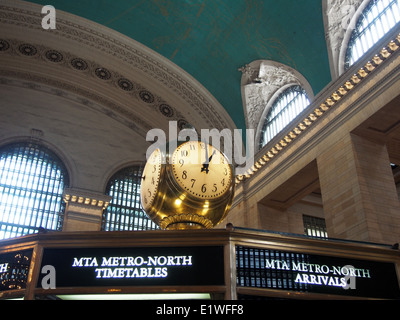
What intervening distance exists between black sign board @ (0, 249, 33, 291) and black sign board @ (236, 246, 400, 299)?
0.77 meters

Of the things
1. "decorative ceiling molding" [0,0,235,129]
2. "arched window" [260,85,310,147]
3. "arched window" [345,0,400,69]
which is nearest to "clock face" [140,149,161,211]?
"arched window" [345,0,400,69]

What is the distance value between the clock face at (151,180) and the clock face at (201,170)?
0.30 ft

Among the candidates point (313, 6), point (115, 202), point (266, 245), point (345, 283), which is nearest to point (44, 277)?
point (266, 245)

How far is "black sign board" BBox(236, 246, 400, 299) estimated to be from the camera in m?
1.69

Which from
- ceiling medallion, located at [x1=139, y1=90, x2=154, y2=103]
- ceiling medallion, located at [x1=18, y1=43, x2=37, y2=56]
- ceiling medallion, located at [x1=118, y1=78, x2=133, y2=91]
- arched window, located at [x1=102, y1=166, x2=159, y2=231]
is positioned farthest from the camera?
arched window, located at [x1=102, y1=166, x2=159, y2=231]

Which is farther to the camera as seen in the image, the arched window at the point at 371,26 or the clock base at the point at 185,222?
the arched window at the point at 371,26

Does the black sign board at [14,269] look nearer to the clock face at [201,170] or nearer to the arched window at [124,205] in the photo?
the clock face at [201,170]

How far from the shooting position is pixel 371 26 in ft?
30.7

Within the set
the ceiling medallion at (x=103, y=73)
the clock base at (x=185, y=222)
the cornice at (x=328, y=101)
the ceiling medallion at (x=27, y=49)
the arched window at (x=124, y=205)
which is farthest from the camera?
the arched window at (x=124, y=205)

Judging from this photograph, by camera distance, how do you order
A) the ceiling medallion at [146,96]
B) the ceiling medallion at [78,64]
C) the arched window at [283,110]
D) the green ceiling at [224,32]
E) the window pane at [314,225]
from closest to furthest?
the green ceiling at [224,32] → the arched window at [283,110] → the window pane at [314,225] → the ceiling medallion at [78,64] → the ceiling medallion at [146,96]

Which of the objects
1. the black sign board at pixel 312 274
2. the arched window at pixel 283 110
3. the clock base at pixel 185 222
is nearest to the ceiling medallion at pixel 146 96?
the arched window at pixel 283 110

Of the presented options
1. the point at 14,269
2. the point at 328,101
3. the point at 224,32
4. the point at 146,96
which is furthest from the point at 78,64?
the point at 14,269

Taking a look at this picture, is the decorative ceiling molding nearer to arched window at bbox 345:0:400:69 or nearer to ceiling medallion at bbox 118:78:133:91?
ceiling medallion at bbox 118:78:133:91

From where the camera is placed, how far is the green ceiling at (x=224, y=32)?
10305mm
